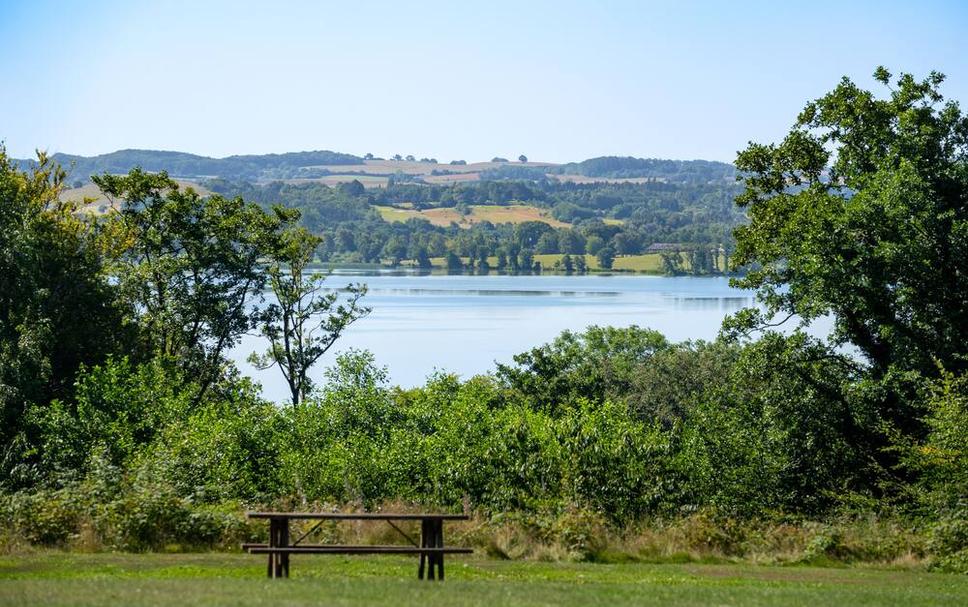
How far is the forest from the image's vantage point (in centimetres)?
1928

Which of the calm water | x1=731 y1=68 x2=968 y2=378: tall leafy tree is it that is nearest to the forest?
x1=731 y1=68 x2=968 y2=378: tall leafy tree

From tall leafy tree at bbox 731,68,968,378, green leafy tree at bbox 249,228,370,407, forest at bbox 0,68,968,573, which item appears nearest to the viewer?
forest at bbox 0,68,968,573

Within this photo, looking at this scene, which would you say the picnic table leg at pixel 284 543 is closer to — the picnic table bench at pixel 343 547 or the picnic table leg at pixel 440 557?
Answer: the picnic table bench at pixel 343 547

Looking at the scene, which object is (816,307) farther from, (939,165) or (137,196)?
(137,196)

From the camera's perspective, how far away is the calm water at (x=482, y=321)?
101 meters

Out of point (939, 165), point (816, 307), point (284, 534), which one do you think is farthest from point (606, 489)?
point (939, 165)

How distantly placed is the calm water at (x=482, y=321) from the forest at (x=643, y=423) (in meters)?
51.1

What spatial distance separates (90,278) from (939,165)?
81.2ft

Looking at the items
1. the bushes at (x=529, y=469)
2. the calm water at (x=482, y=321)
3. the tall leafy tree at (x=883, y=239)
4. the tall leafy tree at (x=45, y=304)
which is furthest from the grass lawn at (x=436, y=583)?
the calm water at (x=482, y=321)

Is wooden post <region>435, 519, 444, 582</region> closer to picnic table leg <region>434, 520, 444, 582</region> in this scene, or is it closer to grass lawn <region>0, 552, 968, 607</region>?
picnic table leg <region>434, 520, 444, 582</region>

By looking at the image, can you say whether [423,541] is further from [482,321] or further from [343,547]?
[482,321]

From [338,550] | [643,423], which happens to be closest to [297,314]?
[643,423]

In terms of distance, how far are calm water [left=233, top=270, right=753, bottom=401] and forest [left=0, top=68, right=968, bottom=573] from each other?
51077 mm

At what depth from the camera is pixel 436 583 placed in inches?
553
